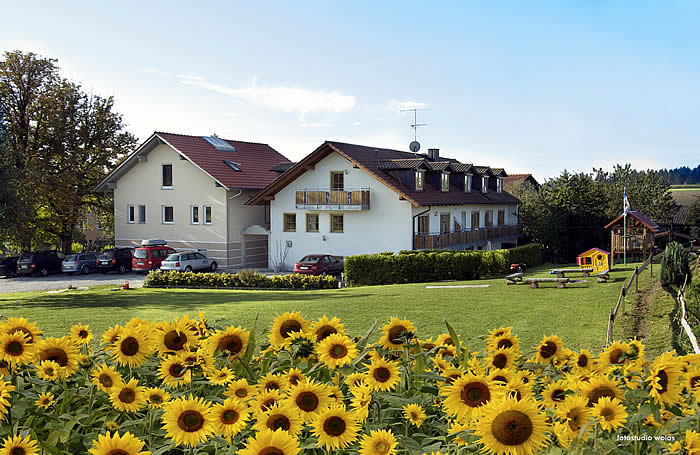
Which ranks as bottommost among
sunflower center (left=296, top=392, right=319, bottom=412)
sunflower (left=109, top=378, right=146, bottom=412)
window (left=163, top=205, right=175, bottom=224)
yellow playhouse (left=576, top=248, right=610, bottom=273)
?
yellow playhouse (left=576, top=248, right=610, bottom=273)

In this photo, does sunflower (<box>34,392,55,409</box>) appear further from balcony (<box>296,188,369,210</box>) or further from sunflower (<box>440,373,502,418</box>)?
balcony (<box>296,188,369,210</box>)

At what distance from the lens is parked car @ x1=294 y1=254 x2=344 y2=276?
3219 centimetres

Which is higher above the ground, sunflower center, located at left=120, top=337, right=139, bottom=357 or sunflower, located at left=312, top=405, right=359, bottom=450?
sunflower center, located at left=120, top=337, right=139, bottom=357

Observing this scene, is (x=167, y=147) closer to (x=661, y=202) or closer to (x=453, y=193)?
(x=453, y=193)

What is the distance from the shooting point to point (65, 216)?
44219 millimetres

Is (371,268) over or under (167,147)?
under

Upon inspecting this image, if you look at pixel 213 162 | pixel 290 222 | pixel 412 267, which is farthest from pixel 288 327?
pixel 213 162

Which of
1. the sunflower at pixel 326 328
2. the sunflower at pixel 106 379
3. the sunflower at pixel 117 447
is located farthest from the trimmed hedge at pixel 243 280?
the sunflower at pixel 117 447

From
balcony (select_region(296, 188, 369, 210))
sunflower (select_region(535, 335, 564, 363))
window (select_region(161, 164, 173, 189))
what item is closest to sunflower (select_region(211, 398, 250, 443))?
sunflower (select_region(535, 335, 564, 363))

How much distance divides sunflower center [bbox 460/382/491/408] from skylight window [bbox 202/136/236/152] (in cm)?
4273

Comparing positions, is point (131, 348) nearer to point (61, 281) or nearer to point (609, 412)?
point (609, 412)

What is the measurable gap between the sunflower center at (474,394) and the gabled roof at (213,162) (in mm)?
37491

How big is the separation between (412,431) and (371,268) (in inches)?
1017

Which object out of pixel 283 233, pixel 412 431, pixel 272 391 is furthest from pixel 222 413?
pixel 283 233
